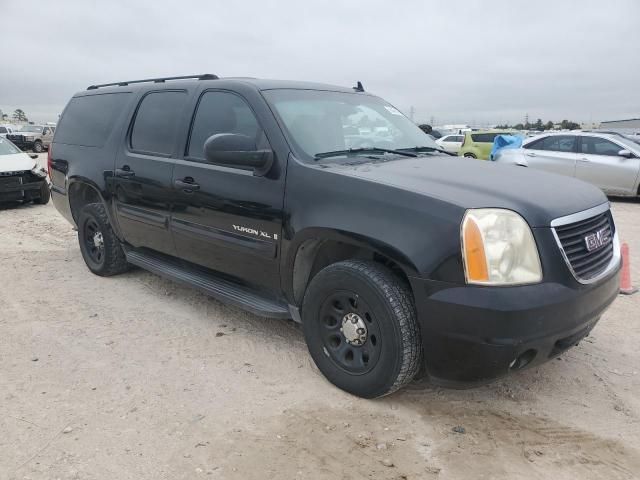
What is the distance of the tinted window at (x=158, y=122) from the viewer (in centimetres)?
425

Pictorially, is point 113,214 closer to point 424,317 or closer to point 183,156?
point 183,156

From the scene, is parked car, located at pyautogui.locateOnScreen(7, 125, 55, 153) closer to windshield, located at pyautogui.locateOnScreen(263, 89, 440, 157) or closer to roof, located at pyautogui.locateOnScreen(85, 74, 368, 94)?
roof, located at pyautogui.locateOnScreen(85, 74, 368, 94)

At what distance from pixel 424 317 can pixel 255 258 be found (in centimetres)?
131

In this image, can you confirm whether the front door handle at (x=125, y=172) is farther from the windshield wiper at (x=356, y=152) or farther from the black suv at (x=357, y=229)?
the windshield wiper at (x=356, y=152)

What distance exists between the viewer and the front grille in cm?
270

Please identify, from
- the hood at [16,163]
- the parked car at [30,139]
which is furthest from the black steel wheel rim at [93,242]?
the parked car at [30,139]

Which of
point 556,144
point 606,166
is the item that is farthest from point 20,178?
Answer: point 606,166

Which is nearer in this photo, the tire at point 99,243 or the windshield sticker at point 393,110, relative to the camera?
the windshield sticker at point 393,110

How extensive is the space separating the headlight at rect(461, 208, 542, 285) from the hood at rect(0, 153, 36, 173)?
9.86 meters

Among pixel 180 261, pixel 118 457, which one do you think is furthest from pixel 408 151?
pixel 118 457

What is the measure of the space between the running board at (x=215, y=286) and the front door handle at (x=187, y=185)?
67cm

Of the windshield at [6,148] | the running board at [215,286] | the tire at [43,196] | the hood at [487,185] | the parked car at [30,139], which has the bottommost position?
the parked car at [30,139]

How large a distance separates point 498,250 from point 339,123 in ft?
5.46

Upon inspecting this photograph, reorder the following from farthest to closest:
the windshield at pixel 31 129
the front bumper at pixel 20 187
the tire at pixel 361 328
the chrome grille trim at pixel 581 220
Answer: the windshield at pixel 31 129
the front bumper at pixel 20 187
the tire at pixel 361 328
the chrome grille trim at pixel 581 220
